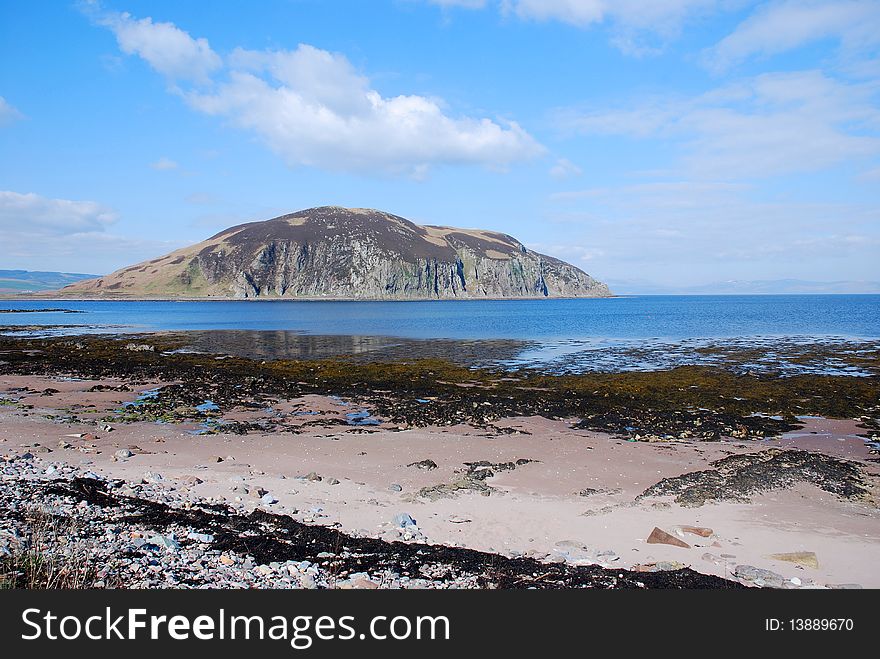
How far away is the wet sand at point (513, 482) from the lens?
29.8 feet

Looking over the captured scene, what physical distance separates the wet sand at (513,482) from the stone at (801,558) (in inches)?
3.4

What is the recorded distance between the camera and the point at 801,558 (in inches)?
336

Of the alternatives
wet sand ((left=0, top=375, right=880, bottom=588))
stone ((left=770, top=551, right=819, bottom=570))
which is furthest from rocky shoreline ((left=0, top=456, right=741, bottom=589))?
stone ((left=770, top=551, right=819, bottom=570))

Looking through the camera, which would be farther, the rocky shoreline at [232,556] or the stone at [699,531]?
the stone at [699,531]

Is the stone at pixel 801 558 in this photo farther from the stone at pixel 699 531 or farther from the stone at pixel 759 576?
the stone at pixel 699 531

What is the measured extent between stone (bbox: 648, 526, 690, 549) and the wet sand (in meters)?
0.13

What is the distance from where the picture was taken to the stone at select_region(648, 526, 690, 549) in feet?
29.7

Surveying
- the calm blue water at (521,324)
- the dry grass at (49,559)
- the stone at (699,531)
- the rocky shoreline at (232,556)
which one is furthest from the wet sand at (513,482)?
the calm blue water at (521,324)

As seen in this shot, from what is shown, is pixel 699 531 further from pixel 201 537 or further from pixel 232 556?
pixel 201 537

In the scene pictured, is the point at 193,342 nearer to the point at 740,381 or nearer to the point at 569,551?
the point at 740,381

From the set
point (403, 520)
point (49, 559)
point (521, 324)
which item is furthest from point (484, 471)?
point (521, 324)

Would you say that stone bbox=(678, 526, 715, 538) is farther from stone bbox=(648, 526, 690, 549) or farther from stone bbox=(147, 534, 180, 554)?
stone bbox=(147, 534, 180, 554)

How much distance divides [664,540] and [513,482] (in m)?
4.25

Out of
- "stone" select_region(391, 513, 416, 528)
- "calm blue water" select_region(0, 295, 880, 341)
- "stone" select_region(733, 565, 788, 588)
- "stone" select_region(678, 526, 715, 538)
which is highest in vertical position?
"calm blue water" select_region(0, 295, 880, 341)
